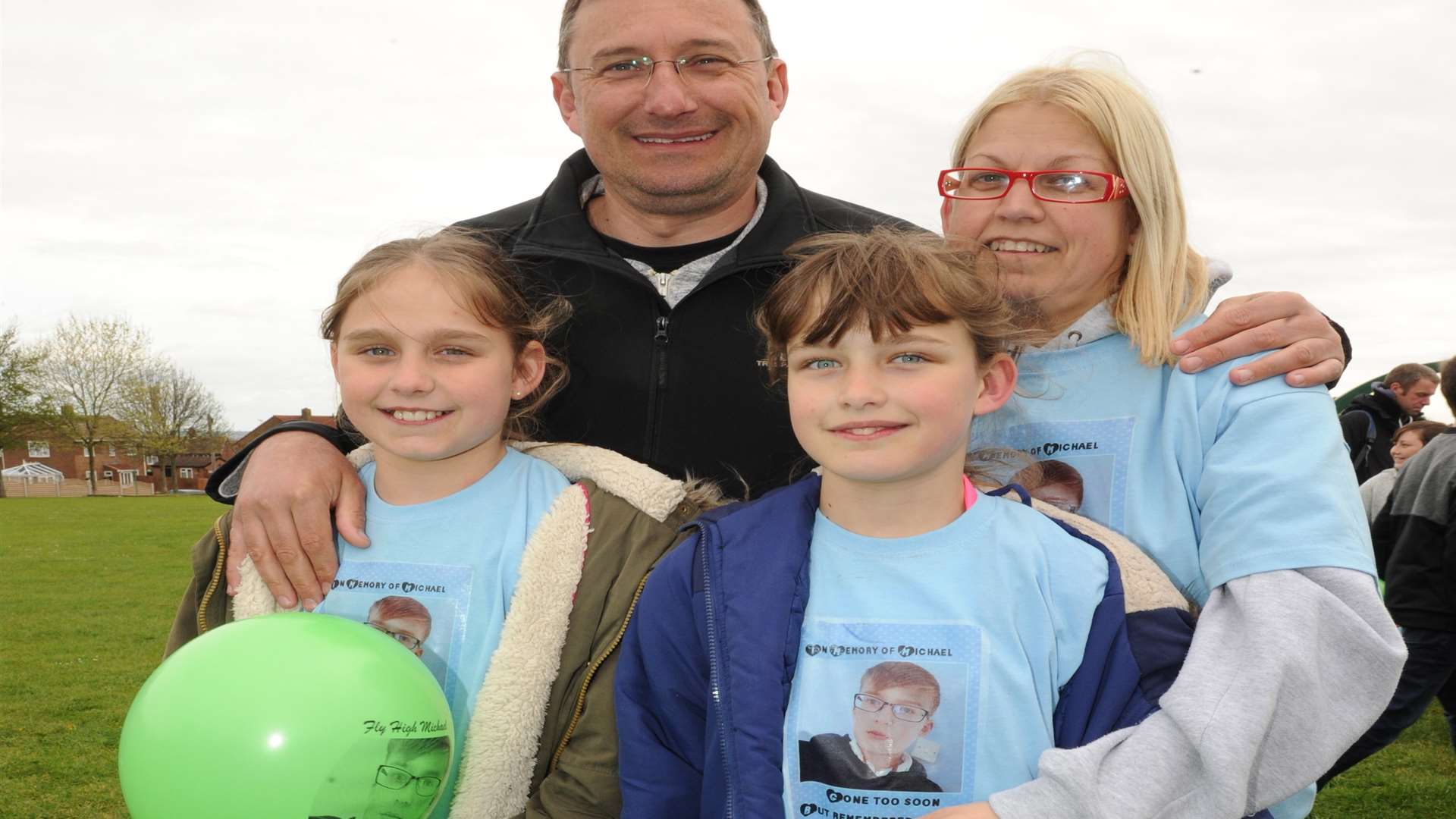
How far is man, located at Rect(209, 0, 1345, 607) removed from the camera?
345 centimetres

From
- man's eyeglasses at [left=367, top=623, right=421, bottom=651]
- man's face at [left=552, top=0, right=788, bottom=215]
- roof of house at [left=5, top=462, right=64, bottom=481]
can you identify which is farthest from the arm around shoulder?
roof of house at [left=5, top=462, right=64, bottom=481]

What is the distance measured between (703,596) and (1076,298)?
3.89 ft

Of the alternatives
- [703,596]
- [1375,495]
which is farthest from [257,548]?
[1375,495]

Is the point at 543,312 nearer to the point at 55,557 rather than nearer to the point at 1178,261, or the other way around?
the point at 1178,261

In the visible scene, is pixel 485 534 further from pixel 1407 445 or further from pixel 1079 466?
pixel 1407 445

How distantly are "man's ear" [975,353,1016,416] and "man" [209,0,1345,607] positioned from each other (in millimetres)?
1195

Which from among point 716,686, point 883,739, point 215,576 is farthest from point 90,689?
point 883,739

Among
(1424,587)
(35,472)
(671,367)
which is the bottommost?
(35,472)

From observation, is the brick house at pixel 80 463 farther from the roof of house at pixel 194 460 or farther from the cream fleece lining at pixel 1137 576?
the cream fleece lining at pixel 1137 576

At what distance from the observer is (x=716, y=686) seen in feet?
7.19

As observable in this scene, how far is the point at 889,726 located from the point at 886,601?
0.25 metres

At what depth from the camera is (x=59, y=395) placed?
171ft

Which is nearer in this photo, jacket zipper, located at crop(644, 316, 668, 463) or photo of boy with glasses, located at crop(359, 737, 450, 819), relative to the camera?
photo of boy with glasses, located at crop(359, 737, 450, 819)

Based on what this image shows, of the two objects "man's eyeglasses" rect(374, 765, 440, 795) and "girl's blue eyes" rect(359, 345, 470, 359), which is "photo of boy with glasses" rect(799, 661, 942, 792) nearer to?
"man's eyeglasses" rect(374, 765, 440, 795)
